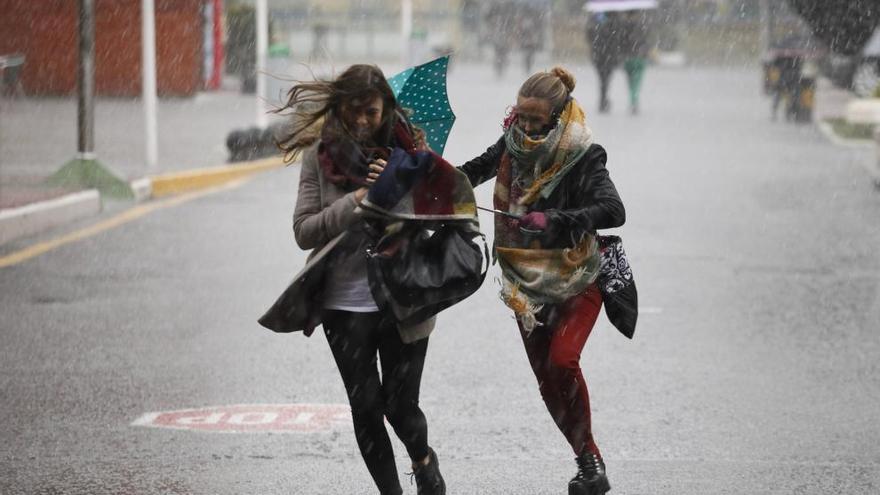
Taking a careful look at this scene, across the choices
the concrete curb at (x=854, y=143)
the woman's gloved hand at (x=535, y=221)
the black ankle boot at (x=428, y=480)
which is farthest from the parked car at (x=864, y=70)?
the black ankle boot at (x=428, y=480)

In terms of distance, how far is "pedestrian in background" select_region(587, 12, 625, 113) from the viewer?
2639 centimetres

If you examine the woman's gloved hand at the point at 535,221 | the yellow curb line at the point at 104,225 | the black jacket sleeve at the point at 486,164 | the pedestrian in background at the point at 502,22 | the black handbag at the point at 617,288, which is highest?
the black jacket sleeve at the point at 486,164

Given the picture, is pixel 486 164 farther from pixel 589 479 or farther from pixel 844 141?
pixel 844 141

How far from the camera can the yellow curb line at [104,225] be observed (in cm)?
1133

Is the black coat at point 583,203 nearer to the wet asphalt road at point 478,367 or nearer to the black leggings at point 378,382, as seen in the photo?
the black leggings at point 378,382

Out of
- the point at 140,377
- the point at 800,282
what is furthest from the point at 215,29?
the point at 140,377

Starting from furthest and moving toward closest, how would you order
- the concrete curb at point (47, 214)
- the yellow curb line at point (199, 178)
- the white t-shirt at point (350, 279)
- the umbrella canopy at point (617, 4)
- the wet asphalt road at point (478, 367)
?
the umbrella canopy at point (617, 4) < the yellow curb line at point (199, 178) < the concrete curb at point (47, 214) < the wet asphalt road at point (478, 367) < the white t-shirt at point (350, 279)

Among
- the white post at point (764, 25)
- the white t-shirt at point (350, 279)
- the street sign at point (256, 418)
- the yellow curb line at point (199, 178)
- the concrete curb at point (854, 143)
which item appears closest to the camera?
the white t-shirt at point (350, 279)

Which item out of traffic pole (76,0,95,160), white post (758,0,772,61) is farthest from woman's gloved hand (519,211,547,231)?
white post (758,0,772,61)

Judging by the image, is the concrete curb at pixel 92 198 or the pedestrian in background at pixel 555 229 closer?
the pedestrian in background at pixel 555 229

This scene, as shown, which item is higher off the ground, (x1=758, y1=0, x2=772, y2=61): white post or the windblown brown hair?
the windblown brown hair

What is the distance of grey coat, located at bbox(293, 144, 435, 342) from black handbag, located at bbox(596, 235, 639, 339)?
0.79 m

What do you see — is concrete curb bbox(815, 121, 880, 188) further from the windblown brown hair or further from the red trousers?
the windblown brown hair

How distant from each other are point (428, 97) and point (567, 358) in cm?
104
